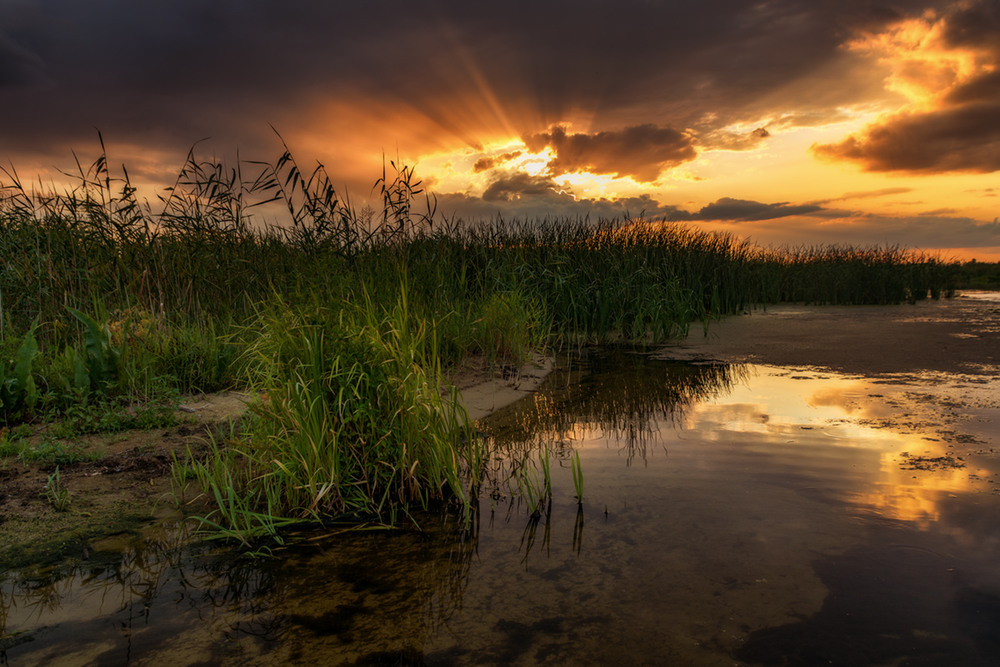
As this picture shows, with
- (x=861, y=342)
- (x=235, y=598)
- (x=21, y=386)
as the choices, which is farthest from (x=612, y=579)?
(x=861, y=342)

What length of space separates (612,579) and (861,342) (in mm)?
6864

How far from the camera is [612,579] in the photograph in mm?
2143

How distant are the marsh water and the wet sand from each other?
294 centimetres

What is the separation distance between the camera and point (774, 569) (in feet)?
7.08

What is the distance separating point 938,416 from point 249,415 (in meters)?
4.43

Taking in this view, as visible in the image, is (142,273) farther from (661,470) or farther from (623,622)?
(623,622)

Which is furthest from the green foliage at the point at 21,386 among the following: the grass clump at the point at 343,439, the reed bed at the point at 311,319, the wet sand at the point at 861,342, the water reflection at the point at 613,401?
the wet sand at the point at 861,342

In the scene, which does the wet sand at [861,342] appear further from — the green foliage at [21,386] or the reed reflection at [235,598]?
the green foliage at [21,386]

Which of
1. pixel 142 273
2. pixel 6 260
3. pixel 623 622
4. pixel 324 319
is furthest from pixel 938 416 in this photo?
pixel 6 260

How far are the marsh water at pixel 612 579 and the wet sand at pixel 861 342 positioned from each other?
2.94m

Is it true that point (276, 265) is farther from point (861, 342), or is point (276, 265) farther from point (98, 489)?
point (861, 342)

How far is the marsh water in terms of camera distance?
178cm

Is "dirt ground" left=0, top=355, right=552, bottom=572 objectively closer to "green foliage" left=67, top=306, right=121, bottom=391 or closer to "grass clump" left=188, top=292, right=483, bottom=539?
"grass clump" left=188, top=292, right=483, bottom=539

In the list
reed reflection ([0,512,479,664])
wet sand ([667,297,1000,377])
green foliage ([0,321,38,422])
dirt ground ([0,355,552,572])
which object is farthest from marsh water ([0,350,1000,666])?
wet sand ([667,297,1000,377])
